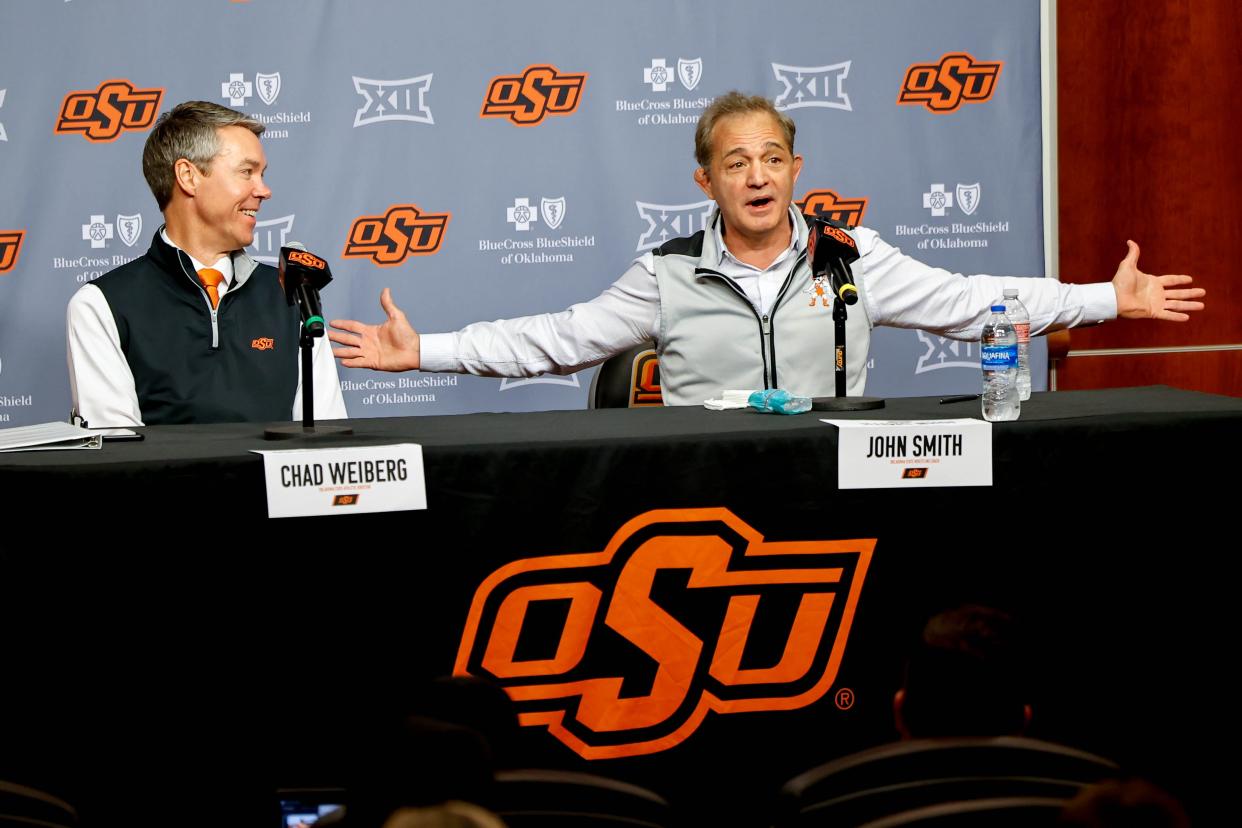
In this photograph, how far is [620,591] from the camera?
2.00 metres

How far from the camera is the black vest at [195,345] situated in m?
2.94

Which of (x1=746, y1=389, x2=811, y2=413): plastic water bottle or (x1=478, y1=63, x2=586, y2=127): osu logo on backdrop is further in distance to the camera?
(x1=478, y1=63, x2=586, y2=127): osu logo on backdrop

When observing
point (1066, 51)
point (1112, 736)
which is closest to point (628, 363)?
point (1112, 736)

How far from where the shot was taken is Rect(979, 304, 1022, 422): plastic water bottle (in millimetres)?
2197

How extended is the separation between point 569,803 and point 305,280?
1.49 metres

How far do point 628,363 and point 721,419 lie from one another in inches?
42.8

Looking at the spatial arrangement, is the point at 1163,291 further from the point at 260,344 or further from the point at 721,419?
the point at 260,344

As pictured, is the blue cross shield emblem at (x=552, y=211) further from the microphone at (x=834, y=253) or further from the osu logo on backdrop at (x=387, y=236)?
the microphone at (x=834, y=253)

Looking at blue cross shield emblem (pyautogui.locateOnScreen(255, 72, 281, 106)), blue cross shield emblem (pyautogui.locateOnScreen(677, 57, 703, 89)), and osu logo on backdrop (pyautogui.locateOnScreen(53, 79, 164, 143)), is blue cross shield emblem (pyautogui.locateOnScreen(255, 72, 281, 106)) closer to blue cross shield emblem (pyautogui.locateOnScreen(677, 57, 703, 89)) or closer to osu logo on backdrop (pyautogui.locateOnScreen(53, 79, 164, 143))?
osu logo on backdrop (pyautogui.locateOnScreen(53, 79, 164, 143))

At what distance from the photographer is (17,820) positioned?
0.95m

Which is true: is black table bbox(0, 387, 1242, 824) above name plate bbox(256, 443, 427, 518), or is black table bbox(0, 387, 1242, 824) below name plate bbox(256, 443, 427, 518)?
below

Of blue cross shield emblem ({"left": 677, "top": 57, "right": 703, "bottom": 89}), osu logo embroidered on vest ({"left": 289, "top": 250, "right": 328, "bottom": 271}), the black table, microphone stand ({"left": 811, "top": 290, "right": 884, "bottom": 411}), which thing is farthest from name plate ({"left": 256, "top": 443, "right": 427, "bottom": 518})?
blue cross shield emblem ({"left": 677, "top": 57, "right": 703, "bottom": 89})

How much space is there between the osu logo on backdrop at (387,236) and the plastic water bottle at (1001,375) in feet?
7.82

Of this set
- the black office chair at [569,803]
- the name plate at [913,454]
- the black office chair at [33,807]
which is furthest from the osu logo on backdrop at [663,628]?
the black office chair at [569,803]
